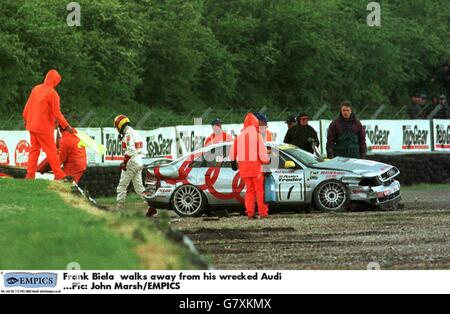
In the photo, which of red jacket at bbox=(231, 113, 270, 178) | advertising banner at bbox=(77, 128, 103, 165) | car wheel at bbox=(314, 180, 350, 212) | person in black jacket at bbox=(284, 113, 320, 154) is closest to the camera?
red jacket at bbox=(231, 113, 270, 178)

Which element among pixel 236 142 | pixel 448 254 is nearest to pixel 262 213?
pixel 236 142

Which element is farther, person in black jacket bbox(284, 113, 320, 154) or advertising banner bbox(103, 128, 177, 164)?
advertising banner bbox(103, 128, 177, 164)

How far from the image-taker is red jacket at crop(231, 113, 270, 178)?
20.6 m

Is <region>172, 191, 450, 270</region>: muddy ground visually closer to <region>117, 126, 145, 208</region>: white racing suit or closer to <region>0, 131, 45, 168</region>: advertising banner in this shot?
<region>117, 126, 145, 208</region>: white racing suit

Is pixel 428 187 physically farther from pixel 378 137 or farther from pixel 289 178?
pixel 289 178

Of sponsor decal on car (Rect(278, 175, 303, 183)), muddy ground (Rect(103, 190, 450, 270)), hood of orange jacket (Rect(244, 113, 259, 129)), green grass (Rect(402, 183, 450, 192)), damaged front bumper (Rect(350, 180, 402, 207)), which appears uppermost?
hood of orange jacket (Rect(244, 113, 259, 129))

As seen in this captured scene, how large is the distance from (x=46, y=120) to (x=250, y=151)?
3162 mm

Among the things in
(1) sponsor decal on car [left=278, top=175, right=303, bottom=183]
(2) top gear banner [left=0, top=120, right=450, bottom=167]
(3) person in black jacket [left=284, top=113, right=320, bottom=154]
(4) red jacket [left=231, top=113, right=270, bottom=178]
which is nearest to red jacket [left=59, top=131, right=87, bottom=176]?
(4) red jacket [left=231, top=113, right=270, bottom=178]

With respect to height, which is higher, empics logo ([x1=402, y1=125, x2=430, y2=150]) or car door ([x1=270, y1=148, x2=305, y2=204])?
empics logo ([x1=402, y1=125, x2=430, y2=150])

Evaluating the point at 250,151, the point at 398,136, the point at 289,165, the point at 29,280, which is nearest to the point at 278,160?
the point at 289,165

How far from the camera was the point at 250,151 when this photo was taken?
813 inches

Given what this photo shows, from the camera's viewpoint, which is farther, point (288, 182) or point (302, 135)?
point (302, 135)

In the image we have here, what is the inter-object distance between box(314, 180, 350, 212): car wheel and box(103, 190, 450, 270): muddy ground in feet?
1.33
